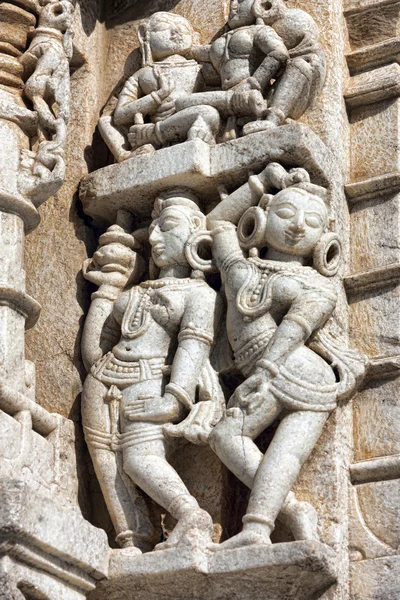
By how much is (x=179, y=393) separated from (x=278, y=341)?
457 millimetres

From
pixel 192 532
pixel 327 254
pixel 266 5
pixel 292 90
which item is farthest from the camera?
pixel 266 5

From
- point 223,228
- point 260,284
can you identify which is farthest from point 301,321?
point 223,228

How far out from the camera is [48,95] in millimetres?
6570

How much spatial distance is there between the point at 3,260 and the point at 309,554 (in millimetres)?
1764

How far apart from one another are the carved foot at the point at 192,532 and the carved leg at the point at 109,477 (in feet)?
0.84

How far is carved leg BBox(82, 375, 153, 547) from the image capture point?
6.08 m

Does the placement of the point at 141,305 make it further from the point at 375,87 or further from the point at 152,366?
the point at 375,87

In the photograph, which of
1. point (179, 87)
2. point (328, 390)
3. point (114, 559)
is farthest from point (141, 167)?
point (114, 559)

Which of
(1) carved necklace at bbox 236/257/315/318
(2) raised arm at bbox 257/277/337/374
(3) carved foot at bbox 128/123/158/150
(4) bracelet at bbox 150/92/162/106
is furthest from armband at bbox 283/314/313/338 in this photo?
(4) bracelet at bbox 150/92/162/106

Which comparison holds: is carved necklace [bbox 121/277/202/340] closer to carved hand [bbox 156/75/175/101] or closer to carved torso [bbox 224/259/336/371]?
carved torso [bbox 224/259/336/371]

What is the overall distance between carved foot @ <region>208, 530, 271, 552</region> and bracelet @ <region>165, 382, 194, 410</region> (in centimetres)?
63

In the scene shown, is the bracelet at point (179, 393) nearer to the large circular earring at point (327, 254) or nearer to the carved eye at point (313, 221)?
the large circular earring at point (327, 254)

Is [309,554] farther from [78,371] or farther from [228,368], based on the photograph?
[78,371]

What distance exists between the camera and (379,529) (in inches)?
236
